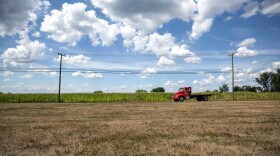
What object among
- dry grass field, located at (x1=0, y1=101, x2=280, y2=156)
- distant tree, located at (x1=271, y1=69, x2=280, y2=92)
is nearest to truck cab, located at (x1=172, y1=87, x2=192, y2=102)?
dry grass field, located at (x1=0, y1=101, x2=280, y2=156)

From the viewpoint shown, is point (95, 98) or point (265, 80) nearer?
point (95, 98)

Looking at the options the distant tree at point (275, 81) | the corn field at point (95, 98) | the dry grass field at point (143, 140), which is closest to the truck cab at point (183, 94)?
the corn field at point (95, 98)

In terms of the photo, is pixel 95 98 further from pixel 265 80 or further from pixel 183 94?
pixel 265 80

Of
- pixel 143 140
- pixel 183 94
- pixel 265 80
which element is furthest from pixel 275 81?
pixel 143 140

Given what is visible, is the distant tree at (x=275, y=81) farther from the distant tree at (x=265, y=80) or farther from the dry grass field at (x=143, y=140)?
the dry grass field at (x=143, y=140)

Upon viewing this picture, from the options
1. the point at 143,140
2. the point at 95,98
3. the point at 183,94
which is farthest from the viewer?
the point at 95,98

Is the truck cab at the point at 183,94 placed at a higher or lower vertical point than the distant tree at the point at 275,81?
lower

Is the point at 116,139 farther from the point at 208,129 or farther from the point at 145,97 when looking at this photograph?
the point at 145,97

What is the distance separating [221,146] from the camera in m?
10.5

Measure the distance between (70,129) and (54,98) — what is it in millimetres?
41894

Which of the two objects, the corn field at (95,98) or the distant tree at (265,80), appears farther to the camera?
the distant tree at (265,80)

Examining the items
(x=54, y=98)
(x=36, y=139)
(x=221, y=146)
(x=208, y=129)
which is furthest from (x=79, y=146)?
(x=54, y=98)

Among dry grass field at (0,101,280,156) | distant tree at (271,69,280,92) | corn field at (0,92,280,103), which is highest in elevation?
distant tree at (271,69,280,92)

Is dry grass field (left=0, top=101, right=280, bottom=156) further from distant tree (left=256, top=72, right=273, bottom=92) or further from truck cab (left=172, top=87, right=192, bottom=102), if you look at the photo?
distant tree (left=256, top=72, right=273, bottom=92)
